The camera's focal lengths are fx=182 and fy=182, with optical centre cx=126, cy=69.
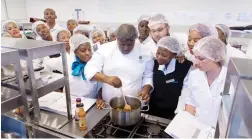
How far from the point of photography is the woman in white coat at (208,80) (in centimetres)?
109

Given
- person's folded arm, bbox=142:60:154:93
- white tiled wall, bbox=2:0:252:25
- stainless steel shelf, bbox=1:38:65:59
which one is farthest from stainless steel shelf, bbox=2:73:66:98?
white tiled wall, bbox=2:0:252:25

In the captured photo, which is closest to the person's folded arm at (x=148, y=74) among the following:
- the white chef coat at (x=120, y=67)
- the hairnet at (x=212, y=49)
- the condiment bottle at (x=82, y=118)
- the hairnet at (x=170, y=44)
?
the white chef coat at (x=120, y=67)

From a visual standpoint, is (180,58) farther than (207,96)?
Yes

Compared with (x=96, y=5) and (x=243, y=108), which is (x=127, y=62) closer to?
(x=243, y=108)

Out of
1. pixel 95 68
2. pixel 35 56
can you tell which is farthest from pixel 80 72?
pixel 35 56

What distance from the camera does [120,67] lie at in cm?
140

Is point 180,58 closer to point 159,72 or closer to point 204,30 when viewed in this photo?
point 159,72

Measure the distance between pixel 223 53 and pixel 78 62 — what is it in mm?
1095

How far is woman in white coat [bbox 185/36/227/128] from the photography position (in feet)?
3.58

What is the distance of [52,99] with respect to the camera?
4.17ft

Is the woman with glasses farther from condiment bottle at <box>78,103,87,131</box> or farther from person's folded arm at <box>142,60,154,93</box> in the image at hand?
condiment bottle at <box>78,103,87,131</box>

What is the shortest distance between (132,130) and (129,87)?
491 mm

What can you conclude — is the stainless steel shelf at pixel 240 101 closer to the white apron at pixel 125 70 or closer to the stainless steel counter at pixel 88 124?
the stainless steel counter at pixel 88 124

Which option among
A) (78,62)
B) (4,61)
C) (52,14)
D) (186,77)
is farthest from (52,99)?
(52,14)
